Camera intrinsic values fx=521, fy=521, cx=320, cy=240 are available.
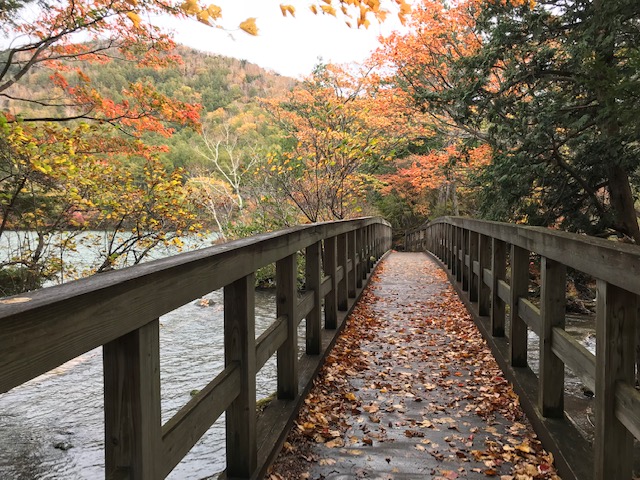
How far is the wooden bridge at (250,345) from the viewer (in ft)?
3.91

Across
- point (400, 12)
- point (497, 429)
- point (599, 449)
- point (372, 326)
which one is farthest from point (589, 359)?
point (372, 326)

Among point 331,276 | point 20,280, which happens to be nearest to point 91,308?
point 331,276

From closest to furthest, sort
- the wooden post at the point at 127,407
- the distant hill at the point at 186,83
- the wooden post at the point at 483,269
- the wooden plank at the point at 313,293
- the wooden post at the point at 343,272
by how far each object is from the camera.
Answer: the wooden post at the point at 127,407 < the wooden plank at the point at 313,293 < the wooden post at the point at 483,269 < the wooden post at the point at 343,272 < the distant hill at the point at 186,83

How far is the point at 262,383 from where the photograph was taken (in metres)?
6.16

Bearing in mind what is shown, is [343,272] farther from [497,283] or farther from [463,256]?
[463,256]

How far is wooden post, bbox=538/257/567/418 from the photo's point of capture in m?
3.12

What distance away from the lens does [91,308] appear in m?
1.24

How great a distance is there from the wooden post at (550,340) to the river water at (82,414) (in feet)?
7.97

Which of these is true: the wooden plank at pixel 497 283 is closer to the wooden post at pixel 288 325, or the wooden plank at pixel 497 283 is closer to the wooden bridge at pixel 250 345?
the wooden bridge at pixel 250 345

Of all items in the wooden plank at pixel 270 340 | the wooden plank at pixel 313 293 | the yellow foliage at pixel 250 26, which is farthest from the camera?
the wooden plank at pixel 313 293

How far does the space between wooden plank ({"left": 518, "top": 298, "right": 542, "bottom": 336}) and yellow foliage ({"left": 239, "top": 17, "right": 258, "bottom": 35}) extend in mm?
2693

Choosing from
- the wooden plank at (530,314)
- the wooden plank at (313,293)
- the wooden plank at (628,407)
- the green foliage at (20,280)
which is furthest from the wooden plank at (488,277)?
the green foliage at (20,280)

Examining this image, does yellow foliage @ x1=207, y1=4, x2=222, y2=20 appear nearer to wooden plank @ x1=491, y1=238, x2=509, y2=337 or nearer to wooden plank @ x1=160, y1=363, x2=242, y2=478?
wooden plank @ x1=160, y1=363, x2=242, y2=478

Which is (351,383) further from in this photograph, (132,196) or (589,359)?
(132,196)
